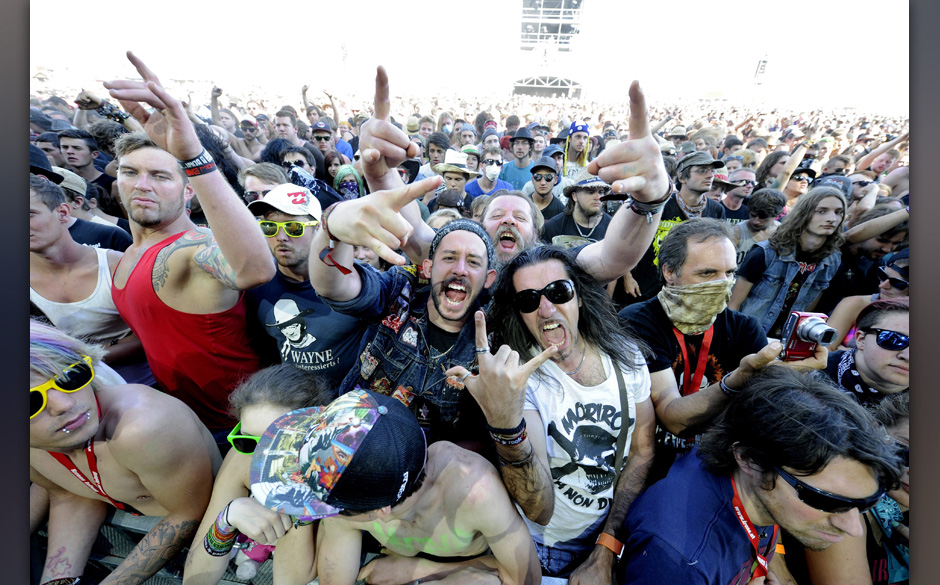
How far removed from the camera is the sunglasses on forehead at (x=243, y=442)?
1.87 meters

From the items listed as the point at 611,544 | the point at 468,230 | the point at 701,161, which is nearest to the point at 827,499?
the point at 611,544

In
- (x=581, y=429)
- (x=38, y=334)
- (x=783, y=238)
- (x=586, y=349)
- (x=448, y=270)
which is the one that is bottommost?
(x=581, y=429)

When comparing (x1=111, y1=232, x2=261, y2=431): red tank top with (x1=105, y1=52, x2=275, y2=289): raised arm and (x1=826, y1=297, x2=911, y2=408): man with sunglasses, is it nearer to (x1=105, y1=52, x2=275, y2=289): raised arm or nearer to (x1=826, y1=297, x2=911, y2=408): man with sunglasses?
(x1=105, y1=52, x2=275, y2=289): raised arm

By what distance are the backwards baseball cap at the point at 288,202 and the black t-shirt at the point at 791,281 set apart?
3522 mm

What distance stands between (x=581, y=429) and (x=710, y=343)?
39.6 inches

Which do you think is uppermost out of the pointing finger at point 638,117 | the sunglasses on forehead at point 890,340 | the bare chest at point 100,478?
the pointing finger at point 638,117

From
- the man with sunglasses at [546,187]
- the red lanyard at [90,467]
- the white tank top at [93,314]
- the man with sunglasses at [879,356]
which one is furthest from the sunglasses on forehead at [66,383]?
the man with sunglasses at [546,187]

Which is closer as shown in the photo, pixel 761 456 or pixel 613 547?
pixel 761 456

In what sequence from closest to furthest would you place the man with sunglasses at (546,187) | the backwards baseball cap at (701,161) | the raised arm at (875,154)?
the backwards baseball cap at (701,161)
the man with sunglasses at (546,187)
the raised arm at (875,154)

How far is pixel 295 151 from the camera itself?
5.20 metres

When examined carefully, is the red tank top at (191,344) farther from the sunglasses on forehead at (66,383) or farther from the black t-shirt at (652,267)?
the black t-shirt at (652,267)
